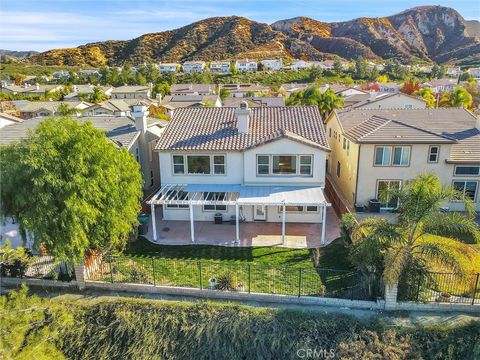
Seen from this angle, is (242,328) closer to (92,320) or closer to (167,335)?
(167,335)

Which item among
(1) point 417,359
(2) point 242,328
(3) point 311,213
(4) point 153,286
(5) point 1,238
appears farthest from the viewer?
(3) point 311,213

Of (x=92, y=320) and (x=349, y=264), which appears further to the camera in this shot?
(x=349, y=264)

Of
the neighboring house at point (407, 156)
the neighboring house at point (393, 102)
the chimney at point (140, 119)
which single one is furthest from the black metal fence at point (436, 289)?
the neighboring house at point (393, 102)

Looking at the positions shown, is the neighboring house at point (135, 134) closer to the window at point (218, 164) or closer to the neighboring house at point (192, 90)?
the window at point (218, 164)

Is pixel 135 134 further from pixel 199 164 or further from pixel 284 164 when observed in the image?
pixel 284 164

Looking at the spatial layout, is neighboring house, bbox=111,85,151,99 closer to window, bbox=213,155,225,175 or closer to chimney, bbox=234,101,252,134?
chimney, bbox=234,101,252,134

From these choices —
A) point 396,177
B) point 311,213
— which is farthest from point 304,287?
point 396,177
